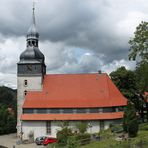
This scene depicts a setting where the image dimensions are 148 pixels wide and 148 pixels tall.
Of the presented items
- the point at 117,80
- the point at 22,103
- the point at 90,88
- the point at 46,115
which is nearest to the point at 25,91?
the point at 22,103

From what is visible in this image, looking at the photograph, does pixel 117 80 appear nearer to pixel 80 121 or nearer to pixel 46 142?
pixel 80 121

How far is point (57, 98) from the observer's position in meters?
68.6

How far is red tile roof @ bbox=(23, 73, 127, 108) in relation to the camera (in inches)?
2650

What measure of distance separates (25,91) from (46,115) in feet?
22.2

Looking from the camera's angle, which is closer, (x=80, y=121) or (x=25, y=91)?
(x=80, y=121)

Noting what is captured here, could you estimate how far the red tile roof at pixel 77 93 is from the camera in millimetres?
67312

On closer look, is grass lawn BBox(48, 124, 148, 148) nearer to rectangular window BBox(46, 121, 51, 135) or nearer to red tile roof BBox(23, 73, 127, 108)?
red tile roof BBox(23, 73, 127, 108)

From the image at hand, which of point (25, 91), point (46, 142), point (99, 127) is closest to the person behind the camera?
point (46, 142)

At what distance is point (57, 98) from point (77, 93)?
3.67 meters

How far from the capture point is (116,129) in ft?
198

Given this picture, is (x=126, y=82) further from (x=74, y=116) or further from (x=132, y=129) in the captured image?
(x=132, y=129)

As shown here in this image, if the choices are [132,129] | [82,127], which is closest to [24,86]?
[82,127]

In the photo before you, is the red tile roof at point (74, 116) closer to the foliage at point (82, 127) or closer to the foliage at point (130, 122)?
the foliage at point (82, 127)

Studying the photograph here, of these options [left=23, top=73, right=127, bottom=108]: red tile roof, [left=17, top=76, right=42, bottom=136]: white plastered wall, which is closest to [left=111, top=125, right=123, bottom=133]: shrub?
[left=23, top=73, right=127, bottom=108]: red tile roof
